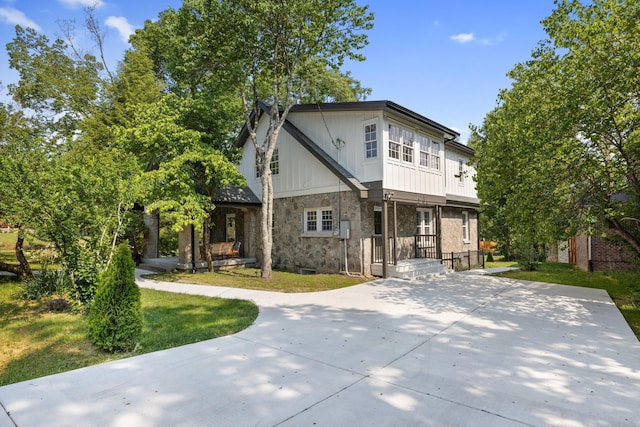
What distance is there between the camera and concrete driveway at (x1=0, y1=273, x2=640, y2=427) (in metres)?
3.21

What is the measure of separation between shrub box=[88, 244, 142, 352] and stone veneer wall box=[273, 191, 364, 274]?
8.22m

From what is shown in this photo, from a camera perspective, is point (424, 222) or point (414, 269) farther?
point (424, 222)

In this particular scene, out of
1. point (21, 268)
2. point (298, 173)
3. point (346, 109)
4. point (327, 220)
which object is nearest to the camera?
point (21, 268)

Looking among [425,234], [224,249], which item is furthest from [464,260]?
[224,249]

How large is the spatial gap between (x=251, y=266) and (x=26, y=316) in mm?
9552

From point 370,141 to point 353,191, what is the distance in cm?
191

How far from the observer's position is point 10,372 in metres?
4.29

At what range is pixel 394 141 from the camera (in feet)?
40.5

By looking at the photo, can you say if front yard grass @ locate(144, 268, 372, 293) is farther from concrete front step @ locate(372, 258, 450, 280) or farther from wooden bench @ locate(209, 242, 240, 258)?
wooden bench @ locate(209, 242, 240, 258)

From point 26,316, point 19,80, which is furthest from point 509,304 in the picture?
point 19,80

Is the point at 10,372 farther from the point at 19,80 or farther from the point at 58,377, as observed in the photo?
the point at 19,80

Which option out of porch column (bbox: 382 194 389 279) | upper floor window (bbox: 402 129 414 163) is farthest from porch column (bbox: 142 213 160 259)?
upper floor window (bbox: 402 129 414 163)

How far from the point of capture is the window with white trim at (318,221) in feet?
44.3

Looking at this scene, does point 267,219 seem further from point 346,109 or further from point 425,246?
point 425,246
